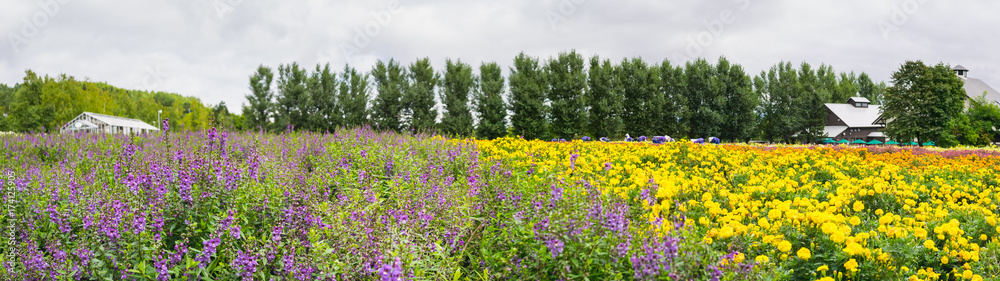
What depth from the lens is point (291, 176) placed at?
448 cm

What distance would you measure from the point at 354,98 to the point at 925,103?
124 feet

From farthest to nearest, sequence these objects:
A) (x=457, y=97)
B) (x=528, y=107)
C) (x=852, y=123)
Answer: (x=852, y=123), (x=457, y=97), (x=528, y=107)

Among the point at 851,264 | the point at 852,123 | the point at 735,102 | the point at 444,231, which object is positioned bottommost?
the point at 851,264

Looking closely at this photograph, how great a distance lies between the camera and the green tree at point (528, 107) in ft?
125

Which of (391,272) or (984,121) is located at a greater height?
(984,121)

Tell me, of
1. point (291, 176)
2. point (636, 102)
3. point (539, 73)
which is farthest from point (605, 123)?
point (291, 176)

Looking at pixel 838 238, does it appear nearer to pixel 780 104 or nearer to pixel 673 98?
pixel 673 98

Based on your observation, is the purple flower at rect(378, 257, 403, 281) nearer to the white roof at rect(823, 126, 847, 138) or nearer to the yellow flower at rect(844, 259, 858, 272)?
the yellow flower at rect(844, 259, 858, 272)

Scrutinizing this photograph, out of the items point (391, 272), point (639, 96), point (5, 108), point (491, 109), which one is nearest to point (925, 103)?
point (639, 96)

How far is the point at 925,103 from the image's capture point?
107ft

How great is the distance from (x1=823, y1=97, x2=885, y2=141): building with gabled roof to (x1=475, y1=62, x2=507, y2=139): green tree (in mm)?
30248

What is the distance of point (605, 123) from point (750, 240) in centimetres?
3575

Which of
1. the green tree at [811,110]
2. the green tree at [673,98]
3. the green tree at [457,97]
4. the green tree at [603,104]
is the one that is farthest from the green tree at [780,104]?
the green tree at [457,97]

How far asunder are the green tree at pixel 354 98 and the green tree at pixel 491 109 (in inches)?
347
